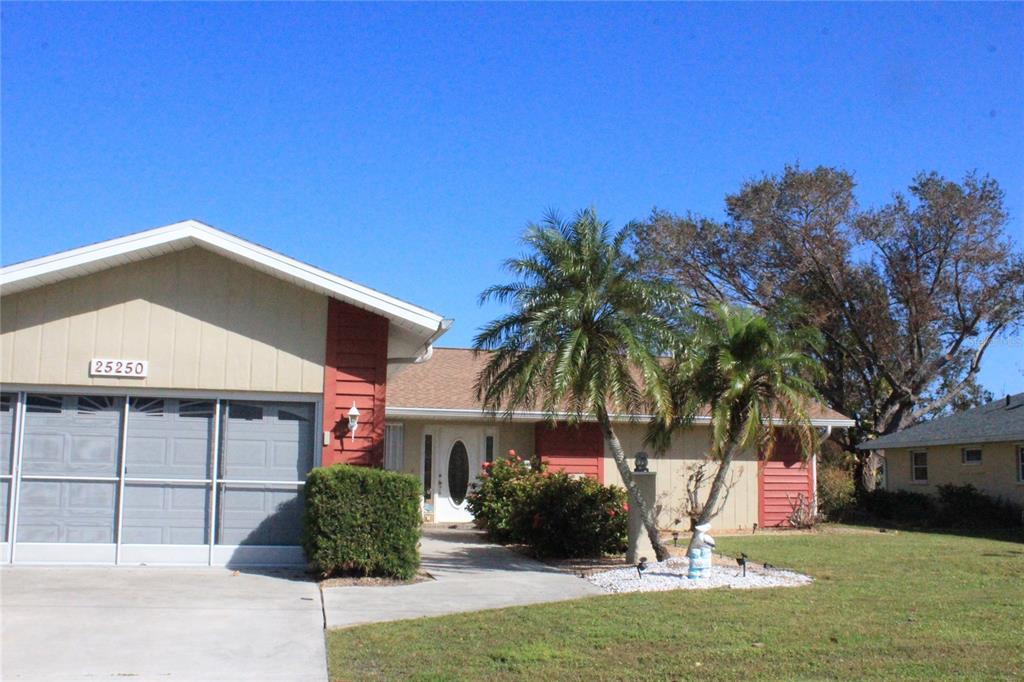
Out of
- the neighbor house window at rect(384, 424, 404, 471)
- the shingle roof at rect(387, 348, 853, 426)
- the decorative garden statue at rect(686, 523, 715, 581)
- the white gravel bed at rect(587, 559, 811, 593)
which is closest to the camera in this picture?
the white gravel bed at rect(587, 559, 811, 593)

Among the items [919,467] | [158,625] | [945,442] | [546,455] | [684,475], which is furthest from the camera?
[919,467]

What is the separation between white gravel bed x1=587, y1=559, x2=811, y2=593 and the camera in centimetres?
1154

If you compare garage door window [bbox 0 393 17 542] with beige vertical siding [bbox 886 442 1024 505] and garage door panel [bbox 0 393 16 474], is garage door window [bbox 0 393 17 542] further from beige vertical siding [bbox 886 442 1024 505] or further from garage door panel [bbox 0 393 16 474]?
beige vertical siding [bbox 886 442 1024 505]

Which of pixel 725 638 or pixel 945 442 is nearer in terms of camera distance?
pixel 725 638

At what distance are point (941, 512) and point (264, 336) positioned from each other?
782 inches

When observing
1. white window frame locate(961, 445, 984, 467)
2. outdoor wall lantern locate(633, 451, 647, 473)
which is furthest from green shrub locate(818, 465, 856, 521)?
outdoor wall lantern locate(633, 451, 647, 473)

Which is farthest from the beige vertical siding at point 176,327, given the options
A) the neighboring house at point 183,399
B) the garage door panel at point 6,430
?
the garage door panel at point 6,430

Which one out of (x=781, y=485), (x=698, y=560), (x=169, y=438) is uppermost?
(x=169, y=438)

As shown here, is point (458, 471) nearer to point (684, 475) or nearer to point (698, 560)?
point (684, 475)

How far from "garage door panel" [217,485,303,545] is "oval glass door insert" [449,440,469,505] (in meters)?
9.44

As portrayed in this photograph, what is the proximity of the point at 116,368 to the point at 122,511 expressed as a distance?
187cm

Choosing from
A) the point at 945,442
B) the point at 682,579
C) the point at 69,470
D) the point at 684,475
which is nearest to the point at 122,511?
the point at 69,470

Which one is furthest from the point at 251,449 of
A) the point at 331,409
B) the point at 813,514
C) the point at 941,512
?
the point at 941,512

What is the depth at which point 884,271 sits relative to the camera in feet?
112
